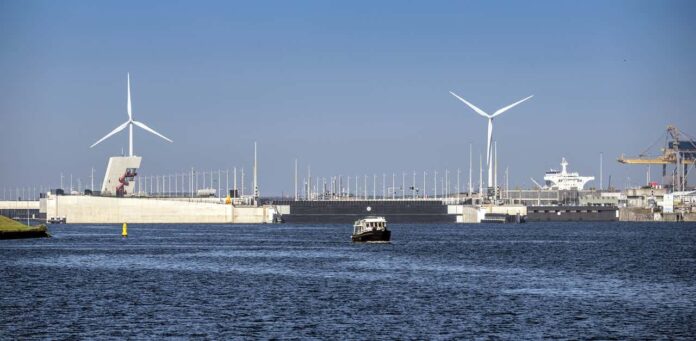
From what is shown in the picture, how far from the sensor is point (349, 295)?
2857 inches

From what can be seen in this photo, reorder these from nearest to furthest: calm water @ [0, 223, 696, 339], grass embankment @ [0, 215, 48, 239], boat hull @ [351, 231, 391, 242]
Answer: calm water @ [0, 223, 696, 339], boat hull @ [351, 231, 391, 242], grass embankment @ [0, 215, 48, 239]

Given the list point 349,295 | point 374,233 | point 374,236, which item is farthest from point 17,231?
point 349,295

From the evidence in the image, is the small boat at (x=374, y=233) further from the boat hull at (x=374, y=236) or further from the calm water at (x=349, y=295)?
the calm water at (x=349, y=295)

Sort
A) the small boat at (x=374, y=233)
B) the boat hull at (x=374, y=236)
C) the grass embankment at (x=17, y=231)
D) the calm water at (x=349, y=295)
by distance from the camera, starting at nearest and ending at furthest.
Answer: the calm water at (x=349, y=295)
the boat hull at (x=374, y=236)
the small boat at (x=374, y=233)
the grass embankment at (x=17, y=231)

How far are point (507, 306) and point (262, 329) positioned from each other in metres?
15.9

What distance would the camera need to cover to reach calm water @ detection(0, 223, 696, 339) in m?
56.1

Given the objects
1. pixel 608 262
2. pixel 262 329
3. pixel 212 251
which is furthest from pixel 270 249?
pixel 262 329

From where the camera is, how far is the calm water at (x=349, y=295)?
184 ft

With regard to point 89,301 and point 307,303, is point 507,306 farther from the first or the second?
point 89,301

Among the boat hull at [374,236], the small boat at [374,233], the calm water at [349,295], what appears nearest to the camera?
the calm water at [349,295]

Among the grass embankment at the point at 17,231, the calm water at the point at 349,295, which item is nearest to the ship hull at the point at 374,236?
the calm water at the point at 349,295

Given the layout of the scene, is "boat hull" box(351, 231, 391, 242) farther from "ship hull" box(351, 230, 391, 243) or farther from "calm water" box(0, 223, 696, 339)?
"calm water" box(0, 223, 696, 339)

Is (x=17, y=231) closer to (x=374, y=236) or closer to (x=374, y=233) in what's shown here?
(x=374, y=236)

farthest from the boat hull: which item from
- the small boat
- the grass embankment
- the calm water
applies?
the grass embankment
